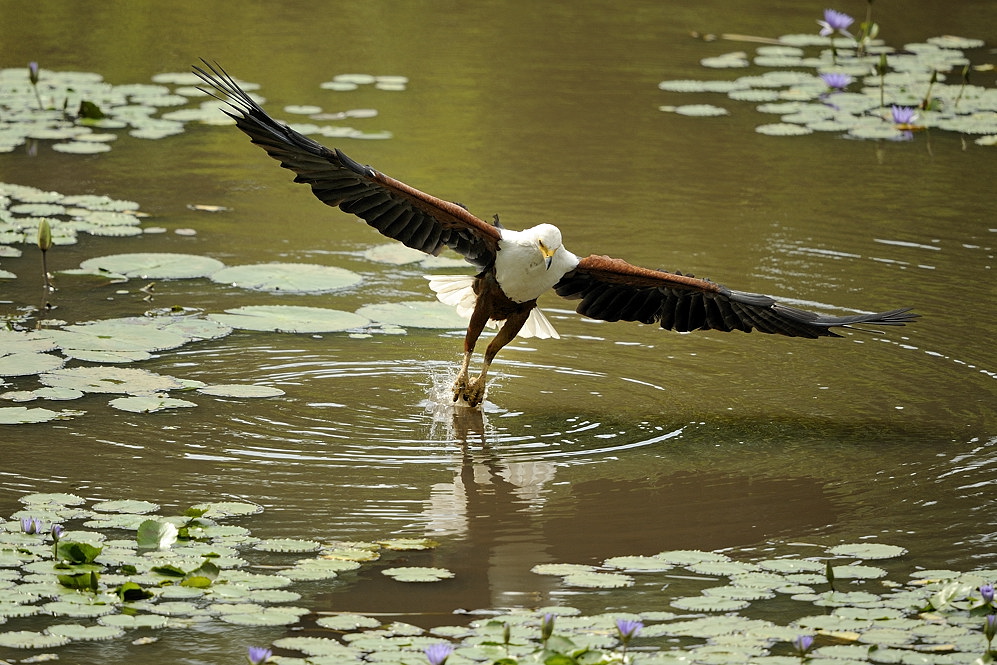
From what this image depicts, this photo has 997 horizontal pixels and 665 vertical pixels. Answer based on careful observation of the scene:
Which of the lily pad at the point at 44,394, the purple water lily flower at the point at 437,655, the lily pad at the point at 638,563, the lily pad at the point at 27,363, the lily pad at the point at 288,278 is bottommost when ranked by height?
the lily pad at the point at 638,563

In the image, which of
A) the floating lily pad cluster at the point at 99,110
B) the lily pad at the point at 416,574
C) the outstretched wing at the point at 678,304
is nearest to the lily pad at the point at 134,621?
the lily pad at the point at 416,574

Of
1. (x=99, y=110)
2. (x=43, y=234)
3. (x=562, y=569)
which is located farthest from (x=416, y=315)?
(x=99, y=110)

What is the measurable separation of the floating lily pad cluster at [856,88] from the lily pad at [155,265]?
18.2 feet

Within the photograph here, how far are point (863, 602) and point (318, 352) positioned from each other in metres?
3.63

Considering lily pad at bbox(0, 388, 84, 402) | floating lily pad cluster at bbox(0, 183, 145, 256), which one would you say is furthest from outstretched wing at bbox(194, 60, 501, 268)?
floating lily pad cluster at bbox(0, 183, 145, 256)

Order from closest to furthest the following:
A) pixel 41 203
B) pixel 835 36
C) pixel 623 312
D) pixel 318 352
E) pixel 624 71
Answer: pixel 623 312, pixel 318 352, pixel 41 203, pixel 624 71, pixel 835 36

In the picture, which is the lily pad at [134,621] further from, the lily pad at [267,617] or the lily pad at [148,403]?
the lily pad at [148,403]

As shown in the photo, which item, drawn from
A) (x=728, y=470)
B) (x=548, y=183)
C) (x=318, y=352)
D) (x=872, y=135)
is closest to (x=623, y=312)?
(x=728, y=470)

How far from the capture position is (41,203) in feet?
32.2

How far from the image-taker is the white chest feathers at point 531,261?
6.84 meters

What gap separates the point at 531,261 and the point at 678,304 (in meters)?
0.86

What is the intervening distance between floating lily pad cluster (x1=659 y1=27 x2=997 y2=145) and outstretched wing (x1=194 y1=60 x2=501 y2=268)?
6.32 m

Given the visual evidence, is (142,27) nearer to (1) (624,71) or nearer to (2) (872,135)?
(1) (624,71)

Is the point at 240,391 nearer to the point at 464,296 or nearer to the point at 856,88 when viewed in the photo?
the point at 464,296
